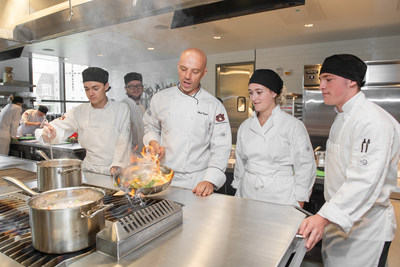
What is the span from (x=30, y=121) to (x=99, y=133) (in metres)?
4.87

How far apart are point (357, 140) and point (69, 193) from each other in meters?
1.36

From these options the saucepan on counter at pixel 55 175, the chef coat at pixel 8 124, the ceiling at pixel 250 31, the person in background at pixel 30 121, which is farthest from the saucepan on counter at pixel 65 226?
the person in background at pixel 30 121

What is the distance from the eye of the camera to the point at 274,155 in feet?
6.48

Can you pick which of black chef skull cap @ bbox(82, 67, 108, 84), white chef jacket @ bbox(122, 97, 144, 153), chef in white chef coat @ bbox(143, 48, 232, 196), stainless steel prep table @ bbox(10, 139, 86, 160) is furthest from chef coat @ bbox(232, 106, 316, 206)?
stainless steel prep table @ bbox(10, 139, 86, 160)

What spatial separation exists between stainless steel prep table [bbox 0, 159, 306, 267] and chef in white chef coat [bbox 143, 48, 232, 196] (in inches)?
22.8

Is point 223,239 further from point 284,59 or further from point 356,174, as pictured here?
point 284,59

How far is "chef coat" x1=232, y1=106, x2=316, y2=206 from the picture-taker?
1.95m

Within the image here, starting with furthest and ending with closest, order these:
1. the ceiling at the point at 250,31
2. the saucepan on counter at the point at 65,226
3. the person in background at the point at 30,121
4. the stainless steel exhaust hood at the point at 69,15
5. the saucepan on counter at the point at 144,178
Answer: the person in background at the point at 30,121
the ceiling at the point at 250,31
the stainless steel exhaust hood at the point at 69,15
the saucepan on counter at the point at 144,178
the saucepan on counter at the point at 65,226

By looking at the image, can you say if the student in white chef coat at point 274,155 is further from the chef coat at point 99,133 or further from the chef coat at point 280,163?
the chef coat at point 99,133

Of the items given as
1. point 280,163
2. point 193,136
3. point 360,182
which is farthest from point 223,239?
point 280,163

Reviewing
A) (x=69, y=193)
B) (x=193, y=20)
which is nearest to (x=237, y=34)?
(x=193, y=20)

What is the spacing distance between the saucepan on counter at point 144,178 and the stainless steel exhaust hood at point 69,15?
2.81 feet

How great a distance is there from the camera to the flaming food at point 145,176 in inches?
48.9

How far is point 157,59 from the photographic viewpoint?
780 cm
